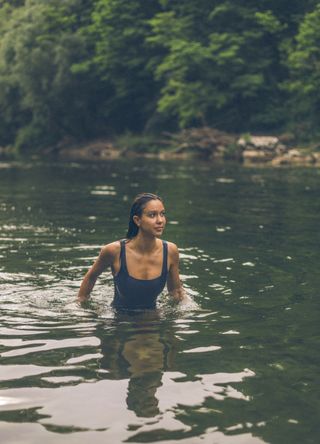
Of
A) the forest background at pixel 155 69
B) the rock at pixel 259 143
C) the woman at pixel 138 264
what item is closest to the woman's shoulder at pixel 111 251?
the woman at pixel 138 264

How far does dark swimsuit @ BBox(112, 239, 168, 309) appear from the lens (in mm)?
9352

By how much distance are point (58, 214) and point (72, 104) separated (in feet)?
145

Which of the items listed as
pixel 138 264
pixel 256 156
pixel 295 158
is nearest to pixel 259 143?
pixel 256 156

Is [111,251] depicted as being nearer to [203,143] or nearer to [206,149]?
[206,149]

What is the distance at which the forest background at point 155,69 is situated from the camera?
5203 cm

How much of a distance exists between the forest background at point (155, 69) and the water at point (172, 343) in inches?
1350

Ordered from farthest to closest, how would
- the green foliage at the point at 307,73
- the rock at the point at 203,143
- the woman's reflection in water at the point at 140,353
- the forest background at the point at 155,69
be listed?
the forest background at the point at 155,69
the rock at the point at 203,143
the green foliage at the point at 307,73
the woman's reflection in water at the point at 140,353

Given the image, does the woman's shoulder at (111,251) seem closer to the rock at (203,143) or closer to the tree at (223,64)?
the rock at (203,143)

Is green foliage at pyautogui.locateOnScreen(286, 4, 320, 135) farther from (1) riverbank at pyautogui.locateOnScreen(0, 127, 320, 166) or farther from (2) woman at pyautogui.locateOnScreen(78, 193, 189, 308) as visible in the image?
(2) woman at pyautogui.locateOnScreen(78, 193, 189, 308)

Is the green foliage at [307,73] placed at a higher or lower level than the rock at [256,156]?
higher

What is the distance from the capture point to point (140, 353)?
773cm

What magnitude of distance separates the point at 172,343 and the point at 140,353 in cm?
51

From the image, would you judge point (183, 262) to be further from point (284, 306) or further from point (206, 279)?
point (284, 306)

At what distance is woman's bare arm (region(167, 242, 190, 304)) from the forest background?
3947 centimetres
